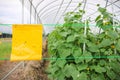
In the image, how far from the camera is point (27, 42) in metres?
3.69

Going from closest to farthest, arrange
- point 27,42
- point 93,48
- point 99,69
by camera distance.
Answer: point 99,69
point 93,48
point 27,42

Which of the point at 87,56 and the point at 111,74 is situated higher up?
the point at 87,56

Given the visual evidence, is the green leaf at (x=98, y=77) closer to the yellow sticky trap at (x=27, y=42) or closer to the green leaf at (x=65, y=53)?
the green leaf at (x=65, y=53)

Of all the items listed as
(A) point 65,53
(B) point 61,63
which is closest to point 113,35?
(A) point 65,53

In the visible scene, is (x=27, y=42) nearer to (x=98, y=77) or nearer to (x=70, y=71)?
(x=70, y=71)

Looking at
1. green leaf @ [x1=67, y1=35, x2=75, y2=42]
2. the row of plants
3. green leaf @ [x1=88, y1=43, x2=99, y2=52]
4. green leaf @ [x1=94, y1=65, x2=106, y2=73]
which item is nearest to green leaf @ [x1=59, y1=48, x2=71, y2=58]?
the row of plants

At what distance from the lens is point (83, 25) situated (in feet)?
12.4

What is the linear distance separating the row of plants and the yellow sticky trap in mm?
298

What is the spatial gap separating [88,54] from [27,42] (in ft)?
2.92

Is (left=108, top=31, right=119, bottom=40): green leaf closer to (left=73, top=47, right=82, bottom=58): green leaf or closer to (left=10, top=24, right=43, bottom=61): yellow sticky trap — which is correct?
(left=73, top=47, right=82, bottom=58): green leaf

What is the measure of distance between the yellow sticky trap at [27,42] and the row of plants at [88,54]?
30 centimetres

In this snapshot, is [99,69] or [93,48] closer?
[99,69]

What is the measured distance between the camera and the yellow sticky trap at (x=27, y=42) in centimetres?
366

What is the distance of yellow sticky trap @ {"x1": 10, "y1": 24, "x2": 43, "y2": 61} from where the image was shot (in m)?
3.66
